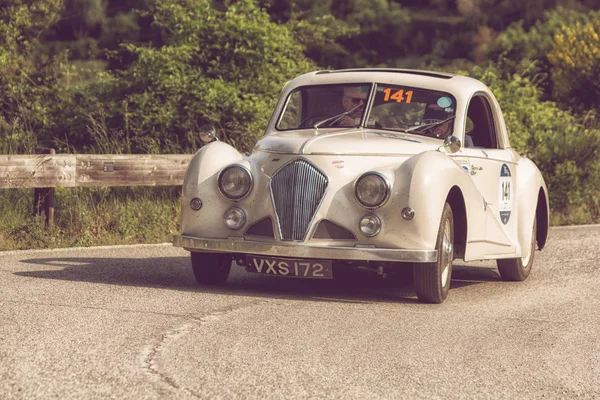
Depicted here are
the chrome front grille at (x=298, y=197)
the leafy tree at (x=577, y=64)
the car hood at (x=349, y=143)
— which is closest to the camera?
the chrome front grille at (x=298, y=197)

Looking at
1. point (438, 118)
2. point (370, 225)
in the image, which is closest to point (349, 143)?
point (370, 225)

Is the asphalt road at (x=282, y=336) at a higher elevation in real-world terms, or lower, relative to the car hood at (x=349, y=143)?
lower

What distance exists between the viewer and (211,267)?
9414mm

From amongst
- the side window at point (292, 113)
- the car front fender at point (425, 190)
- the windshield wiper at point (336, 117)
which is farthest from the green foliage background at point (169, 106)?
the car front fender at point (425, 190)

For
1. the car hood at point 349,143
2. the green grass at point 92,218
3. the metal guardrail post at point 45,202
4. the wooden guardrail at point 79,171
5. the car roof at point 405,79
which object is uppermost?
the car roof at point 405,79

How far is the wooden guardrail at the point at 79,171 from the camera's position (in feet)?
40.1

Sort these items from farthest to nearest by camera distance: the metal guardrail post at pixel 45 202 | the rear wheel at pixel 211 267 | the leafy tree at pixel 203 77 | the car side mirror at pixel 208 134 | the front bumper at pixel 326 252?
the leafy tree at pixel 203 77 < the metal guardrail post at pixel 45 202 < the car side mirror at pixel 208 134 < the rear wheel at pixel 211 267 < the front bumper at pixel 326 252

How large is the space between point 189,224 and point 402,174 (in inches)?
68.9

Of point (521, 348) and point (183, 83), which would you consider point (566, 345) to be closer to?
point (521, 348)

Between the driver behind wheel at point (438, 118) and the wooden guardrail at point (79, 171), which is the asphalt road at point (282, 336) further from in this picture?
the wooden guardrail at point (79, 171)

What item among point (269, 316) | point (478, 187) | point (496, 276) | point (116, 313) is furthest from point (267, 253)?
point (496, 276)

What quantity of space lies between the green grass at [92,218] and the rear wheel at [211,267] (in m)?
3.29

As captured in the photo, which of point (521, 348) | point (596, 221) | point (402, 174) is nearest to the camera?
point (521, 348)

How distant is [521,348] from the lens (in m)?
7.06
